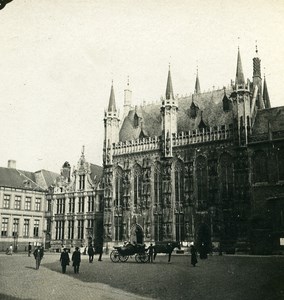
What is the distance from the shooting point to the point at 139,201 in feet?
137

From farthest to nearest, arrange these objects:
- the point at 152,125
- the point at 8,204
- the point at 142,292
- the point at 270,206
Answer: the point at 8,204 → the point at 152,125 → the point at 270,206 → the point at 142,292

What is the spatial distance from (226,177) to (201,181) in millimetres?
2549

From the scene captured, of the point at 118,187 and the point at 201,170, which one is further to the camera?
the point at 118,187

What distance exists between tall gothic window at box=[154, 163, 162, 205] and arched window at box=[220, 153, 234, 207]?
255 inches

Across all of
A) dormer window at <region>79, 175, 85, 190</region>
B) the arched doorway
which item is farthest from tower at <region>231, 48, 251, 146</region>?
dormer window at <region>79, 175, 85, 190</region>

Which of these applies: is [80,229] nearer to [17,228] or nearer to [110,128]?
[17,228]

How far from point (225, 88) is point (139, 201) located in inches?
577

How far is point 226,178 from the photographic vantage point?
37.3 metres

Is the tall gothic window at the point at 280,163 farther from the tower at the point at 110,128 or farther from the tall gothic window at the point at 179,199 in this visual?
the tower at the point at 110,128

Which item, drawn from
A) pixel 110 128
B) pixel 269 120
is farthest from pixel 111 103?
pixel 269 120

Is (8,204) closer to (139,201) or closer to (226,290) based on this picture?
(139,201)

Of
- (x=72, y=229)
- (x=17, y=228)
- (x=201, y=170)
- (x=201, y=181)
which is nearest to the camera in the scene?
(x=201, y=181)

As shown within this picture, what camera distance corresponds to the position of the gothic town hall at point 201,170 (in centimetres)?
3503

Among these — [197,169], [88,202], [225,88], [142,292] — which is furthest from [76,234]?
[142,292]
